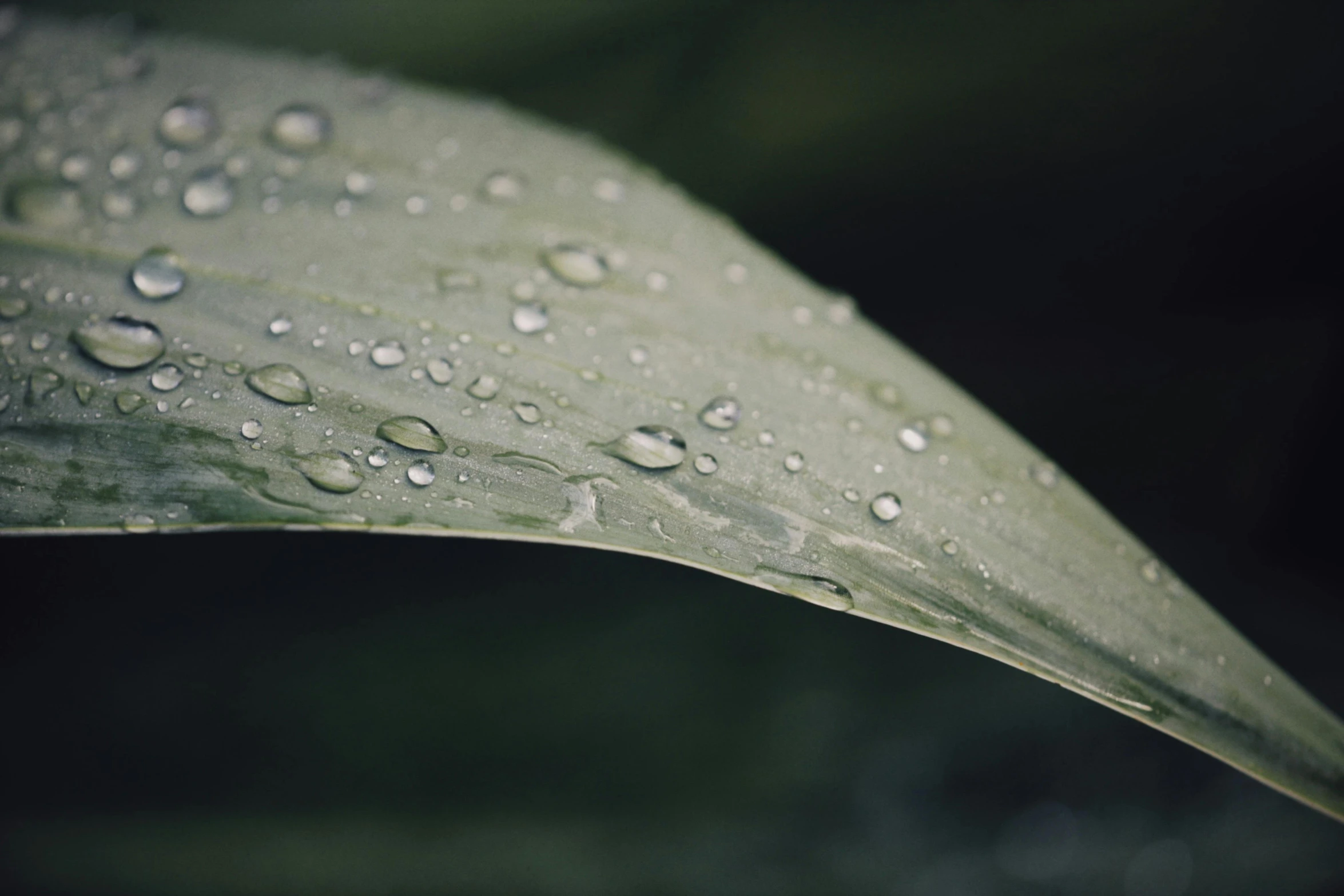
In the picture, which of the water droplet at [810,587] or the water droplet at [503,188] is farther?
the water droplet at [503,188]

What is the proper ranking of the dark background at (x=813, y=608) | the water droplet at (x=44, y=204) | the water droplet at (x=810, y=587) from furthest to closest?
1. the dark background at (x=813, y=608)
2. the water droplet at (x=44, y=204)
3. the water droplet at (x=810, y=587)

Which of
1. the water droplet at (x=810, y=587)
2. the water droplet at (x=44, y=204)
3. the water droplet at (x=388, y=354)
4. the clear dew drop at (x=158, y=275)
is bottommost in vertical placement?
the water droplet at (x=810, y=587)

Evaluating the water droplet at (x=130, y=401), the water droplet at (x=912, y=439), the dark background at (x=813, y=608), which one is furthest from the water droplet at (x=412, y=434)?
the dark background at (x=813, y=608)

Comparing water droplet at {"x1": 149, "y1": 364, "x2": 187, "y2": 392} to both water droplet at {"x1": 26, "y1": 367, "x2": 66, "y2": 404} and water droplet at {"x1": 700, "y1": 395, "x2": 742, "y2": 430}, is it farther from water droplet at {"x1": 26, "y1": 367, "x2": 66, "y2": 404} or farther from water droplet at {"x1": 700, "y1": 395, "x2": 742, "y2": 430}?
water droplet at {"x1": 700, "y1": 395, "x2": 742, "y2": 430}

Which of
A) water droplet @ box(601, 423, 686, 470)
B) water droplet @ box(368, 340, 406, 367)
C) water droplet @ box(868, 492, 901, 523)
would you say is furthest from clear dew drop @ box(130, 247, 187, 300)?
water droplet @ box(868, 492, 901, 523)

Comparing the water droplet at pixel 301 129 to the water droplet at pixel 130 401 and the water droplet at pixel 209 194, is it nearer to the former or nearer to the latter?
the water droplet at pixel 209 194

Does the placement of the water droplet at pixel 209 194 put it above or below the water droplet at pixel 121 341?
above

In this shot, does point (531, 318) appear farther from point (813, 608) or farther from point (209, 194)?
point (813, 608)
